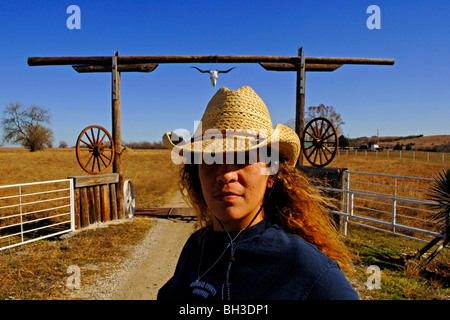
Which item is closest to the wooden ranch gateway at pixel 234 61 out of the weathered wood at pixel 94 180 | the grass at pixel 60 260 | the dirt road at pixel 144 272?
the weathered wood at pixel 94 180

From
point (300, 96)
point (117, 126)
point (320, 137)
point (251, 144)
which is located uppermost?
point (300, 96)

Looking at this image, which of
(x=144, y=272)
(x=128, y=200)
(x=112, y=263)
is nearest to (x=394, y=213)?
(x=144, y=272)

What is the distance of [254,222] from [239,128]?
42 centimetres

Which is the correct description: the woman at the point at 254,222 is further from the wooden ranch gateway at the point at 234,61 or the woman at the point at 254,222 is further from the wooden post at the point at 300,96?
the wooden post at the point at 300,96

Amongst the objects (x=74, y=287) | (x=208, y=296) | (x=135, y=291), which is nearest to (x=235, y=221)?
(x=208, y=296)

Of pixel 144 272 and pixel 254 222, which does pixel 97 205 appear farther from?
pixel 254 222

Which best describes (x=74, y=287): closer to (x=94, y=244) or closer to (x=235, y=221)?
(x=94, y=244)

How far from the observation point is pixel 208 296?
1.16m

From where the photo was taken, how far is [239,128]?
128 centimetres

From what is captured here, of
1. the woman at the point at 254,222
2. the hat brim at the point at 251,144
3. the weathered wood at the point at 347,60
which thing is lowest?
the woman at the point at 254,222

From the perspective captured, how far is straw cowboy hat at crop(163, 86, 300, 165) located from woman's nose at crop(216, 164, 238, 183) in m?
0.07

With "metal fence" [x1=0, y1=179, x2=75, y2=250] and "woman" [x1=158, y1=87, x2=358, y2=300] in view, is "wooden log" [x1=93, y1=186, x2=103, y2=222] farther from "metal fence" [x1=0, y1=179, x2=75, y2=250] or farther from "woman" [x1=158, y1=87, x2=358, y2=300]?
"woman" [x1=158, y1=87, x2=358, y2=300]

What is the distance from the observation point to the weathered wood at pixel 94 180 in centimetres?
698
